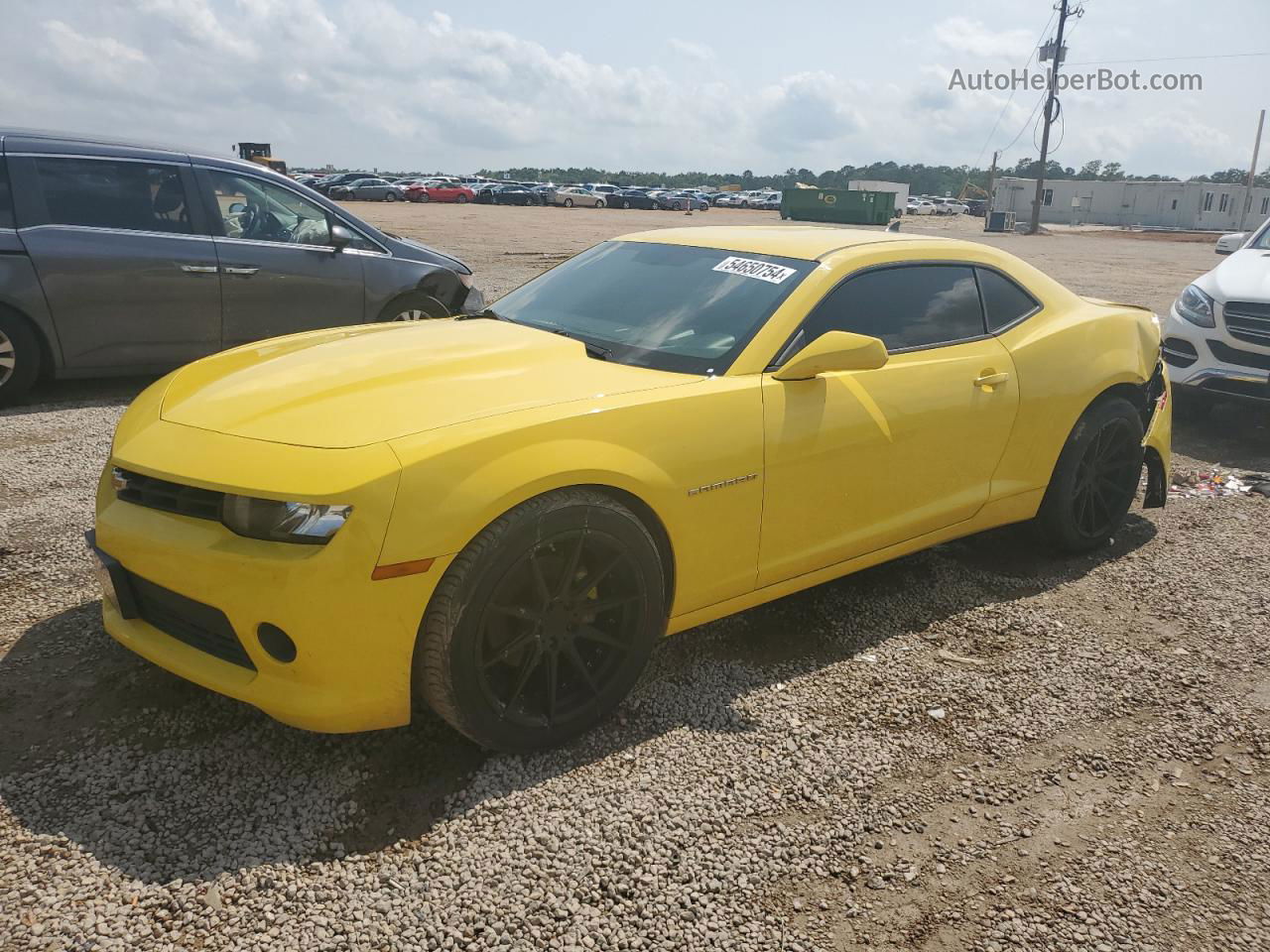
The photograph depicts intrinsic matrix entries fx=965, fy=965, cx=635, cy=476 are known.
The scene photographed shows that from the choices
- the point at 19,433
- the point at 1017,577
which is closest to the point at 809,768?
the point at 1017,577

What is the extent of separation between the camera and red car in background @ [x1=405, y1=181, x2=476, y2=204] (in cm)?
5400

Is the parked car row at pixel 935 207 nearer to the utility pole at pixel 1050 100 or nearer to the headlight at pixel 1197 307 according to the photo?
the utility pole at pixel 1050 100

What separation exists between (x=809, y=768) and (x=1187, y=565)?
110 inches

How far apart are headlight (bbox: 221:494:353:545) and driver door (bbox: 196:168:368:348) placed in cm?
483

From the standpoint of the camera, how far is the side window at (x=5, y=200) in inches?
239

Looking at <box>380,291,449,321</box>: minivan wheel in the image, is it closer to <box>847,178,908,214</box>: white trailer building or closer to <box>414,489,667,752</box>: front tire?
<box>414,489,667,752</box>: front tire

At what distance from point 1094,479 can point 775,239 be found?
194cm

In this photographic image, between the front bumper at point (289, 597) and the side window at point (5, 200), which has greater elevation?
the side window at point (5, 200)

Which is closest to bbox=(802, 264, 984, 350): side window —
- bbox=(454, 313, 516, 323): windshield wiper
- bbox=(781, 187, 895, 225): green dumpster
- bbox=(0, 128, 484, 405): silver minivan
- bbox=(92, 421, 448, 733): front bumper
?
bbox=(454, 313, 516, 323): windshield wiper

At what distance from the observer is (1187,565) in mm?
4621

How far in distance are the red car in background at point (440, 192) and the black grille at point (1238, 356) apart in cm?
5176

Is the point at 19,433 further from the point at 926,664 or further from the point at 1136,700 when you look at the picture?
the point at 1136,700

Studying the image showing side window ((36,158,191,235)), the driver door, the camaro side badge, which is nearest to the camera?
the camaro side badge

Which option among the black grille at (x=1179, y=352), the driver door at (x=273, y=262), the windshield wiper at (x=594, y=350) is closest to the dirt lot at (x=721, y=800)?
the windshield wiper at (x=594, y=350)
